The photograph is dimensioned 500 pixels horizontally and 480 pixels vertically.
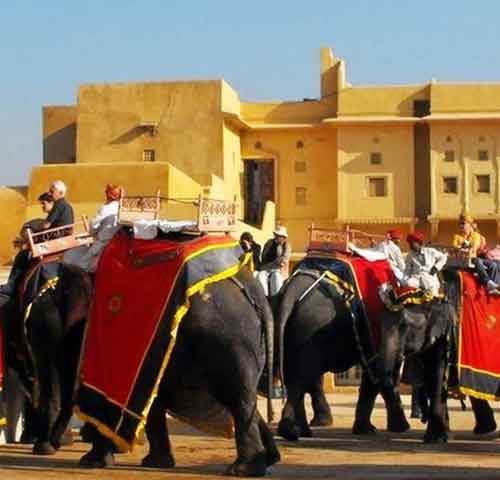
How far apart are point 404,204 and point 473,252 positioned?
42.2 meters

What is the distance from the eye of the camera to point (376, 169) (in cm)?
5722

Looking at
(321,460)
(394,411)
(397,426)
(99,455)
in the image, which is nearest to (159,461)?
(99,455)

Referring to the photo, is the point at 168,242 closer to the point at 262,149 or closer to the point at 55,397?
the point at 55,397

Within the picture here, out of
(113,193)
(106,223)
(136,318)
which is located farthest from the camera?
(113,193)

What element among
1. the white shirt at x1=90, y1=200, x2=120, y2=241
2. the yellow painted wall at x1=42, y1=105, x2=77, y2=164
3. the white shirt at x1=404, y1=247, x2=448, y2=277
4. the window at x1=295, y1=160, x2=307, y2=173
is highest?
the yellow painted wall at x1=42, y1=105, x2=77, y2=164

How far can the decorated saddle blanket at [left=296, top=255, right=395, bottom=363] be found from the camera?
563 inches

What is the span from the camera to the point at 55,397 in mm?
11953

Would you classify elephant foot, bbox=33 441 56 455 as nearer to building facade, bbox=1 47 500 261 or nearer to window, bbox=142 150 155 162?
building facade, bbox=1 47 500 261

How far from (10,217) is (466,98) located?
2227 centimetres

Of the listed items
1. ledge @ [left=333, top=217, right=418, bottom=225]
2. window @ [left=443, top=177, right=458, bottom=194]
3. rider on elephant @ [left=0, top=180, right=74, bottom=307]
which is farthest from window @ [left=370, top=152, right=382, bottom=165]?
rider on elephant @ [left=0, top=180, right=74, bottom=307]

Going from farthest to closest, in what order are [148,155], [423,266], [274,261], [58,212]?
[148,155], [274,261], [423,266], [58,212]

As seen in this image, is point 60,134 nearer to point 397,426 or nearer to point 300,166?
point 300,166

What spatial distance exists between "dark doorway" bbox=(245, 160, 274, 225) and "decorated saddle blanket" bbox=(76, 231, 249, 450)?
46722mm

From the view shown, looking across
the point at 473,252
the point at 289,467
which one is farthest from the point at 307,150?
the point at 289,467
